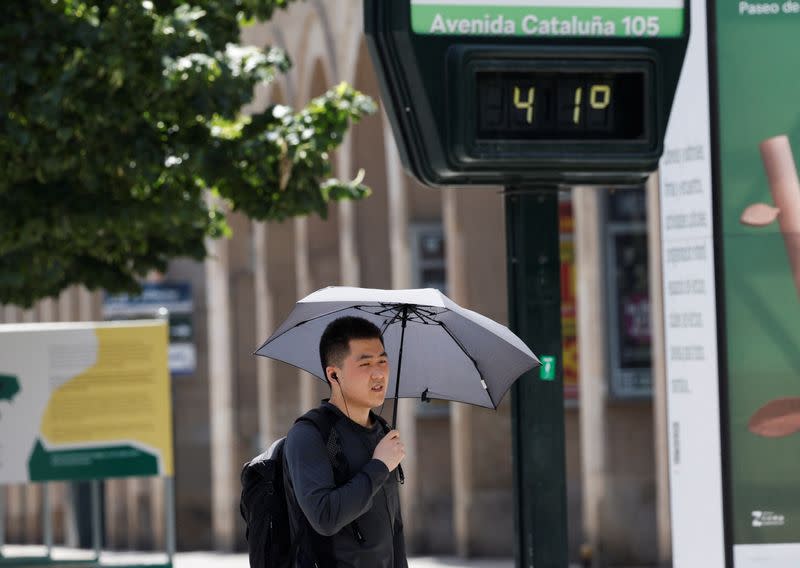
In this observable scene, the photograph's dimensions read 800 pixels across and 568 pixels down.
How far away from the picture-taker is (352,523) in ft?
16.7

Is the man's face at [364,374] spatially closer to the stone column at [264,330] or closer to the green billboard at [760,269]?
the green billboard at [760,269]

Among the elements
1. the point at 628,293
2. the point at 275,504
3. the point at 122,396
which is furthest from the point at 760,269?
the point at 628,293

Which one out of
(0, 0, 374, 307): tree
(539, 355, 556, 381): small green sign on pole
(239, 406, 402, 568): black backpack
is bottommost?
(239, 406, 402, 568): black backpack

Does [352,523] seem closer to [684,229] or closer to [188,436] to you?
[684,229]

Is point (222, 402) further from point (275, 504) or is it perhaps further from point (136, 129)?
point (275, 504)

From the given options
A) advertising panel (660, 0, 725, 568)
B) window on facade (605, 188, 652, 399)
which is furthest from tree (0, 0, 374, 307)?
window on facade (605, 188, 652, 399)

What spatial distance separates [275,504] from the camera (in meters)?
5.12

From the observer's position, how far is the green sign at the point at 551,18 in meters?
5.36

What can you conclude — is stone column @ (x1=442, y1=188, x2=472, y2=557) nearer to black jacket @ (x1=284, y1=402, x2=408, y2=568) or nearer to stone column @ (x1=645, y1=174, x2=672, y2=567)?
stone column @ (x1=645, y1=174, x2=672, y2=567)

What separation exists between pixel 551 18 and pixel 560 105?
263 millimetres

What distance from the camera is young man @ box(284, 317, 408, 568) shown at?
195 inches

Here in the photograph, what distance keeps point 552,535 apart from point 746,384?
8.27ft

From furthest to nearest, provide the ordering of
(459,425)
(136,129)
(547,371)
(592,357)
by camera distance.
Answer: (459,425)
(592,357)
(136,129)
(547,371)

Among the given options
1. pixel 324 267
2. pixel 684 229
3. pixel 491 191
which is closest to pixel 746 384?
pixel 684 229
